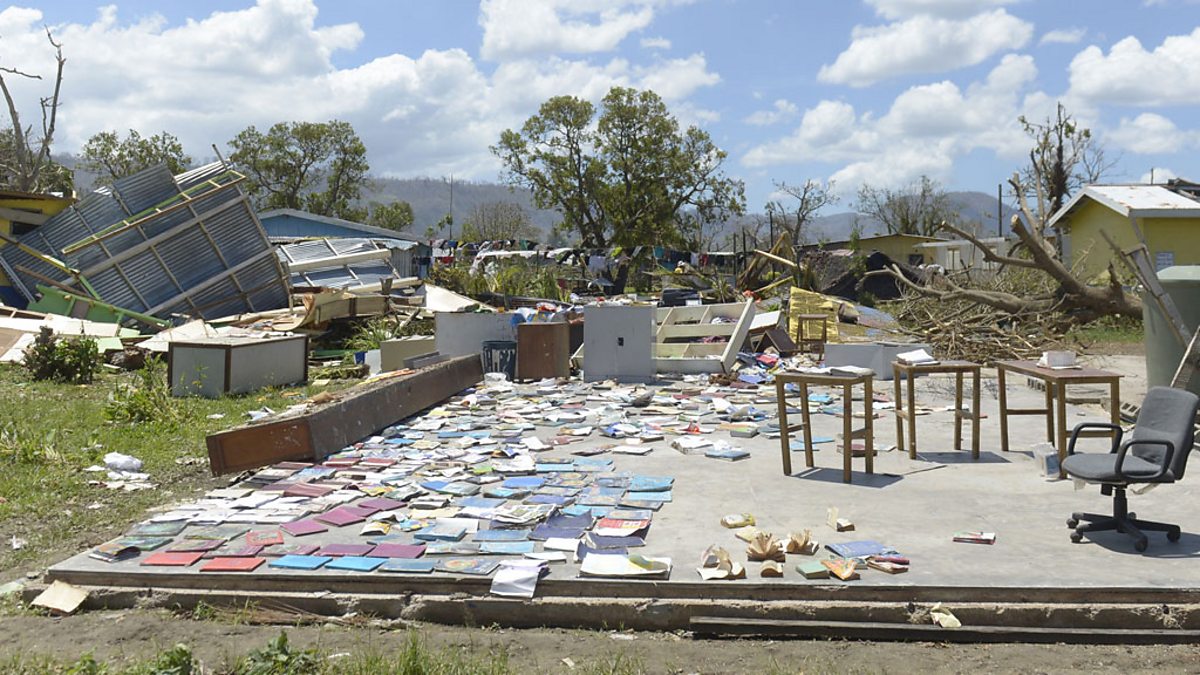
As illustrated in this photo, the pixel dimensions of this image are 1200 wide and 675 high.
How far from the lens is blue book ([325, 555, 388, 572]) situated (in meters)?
4.93

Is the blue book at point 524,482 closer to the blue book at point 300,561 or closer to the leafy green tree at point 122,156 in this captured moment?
the blue book at point 300,561

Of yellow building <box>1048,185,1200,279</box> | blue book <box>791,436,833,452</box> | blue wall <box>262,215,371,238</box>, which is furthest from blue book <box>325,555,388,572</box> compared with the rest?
blue wall <box>262,215,371,238</box>

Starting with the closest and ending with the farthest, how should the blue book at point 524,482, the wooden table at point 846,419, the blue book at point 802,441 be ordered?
the blue book at point 524,482
the wooden table at point 846,419
the blue book at point 802,441

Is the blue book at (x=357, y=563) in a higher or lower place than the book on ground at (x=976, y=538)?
higher

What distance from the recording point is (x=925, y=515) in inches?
230

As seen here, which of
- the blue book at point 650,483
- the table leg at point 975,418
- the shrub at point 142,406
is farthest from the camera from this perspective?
the shrub at point 142,406

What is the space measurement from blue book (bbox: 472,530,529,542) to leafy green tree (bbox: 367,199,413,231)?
53.7 meters

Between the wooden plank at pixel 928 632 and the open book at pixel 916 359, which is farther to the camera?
the open book at pixel 916 359

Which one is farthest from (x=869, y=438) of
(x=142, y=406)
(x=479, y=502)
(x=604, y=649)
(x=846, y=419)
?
(x=142, y=406)

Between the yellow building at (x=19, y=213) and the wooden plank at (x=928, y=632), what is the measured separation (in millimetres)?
19293

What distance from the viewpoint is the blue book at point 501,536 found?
5.44m

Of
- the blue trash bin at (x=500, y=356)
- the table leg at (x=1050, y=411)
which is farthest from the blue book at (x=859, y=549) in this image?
the blue trash bin at (x=500, y=356)

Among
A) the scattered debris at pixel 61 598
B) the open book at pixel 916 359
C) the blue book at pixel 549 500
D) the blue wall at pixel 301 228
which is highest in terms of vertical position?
the blue wall at pixel 301 228

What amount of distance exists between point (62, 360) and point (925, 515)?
39.1 ft
